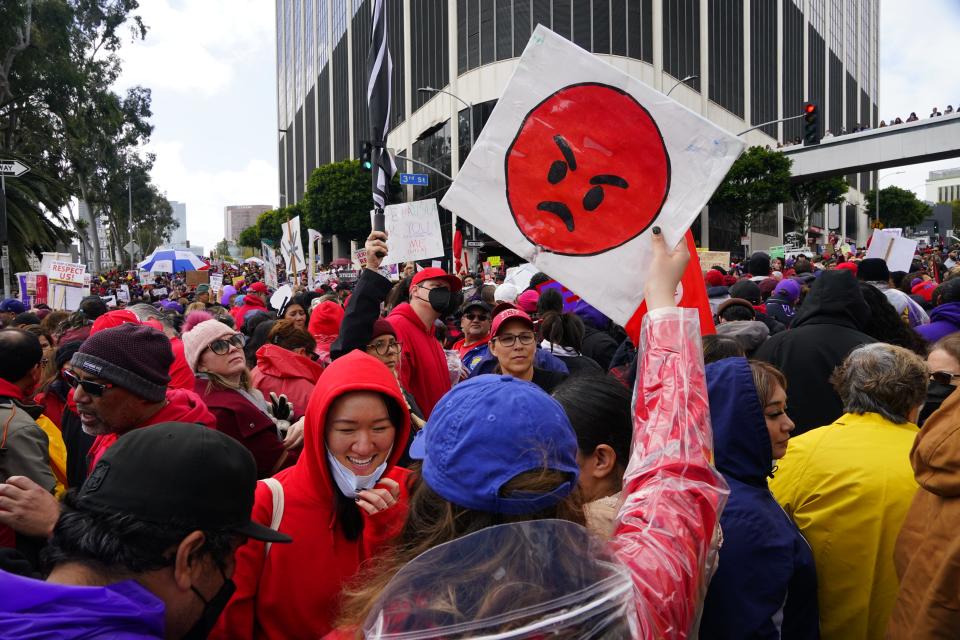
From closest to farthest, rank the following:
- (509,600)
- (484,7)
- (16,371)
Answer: (509,600) < (16,371) < (484,7)

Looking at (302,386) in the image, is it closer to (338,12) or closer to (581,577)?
(581,577)

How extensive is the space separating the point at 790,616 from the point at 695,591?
0.98 metres

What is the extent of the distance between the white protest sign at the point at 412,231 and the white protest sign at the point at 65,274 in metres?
5.06

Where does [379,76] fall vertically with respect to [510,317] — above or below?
above

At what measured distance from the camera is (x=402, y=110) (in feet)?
153

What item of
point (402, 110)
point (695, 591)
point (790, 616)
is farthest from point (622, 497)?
point (402, 110)

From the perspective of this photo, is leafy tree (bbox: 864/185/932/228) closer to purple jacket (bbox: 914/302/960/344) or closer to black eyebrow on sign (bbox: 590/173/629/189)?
purple jacket (bbox: 914/302/960/344)

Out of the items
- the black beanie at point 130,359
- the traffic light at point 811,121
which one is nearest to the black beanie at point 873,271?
the black beanie at point 130,359

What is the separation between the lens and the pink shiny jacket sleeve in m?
1.27

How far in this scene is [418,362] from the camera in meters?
4.41

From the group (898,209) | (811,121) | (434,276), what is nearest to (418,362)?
(434,276)

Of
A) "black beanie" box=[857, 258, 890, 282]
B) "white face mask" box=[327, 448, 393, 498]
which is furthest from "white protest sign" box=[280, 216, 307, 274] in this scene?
"white face mask" box=[327, 448, 393, 498]

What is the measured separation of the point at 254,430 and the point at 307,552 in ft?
4.02

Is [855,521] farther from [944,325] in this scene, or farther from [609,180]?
[944,325]
